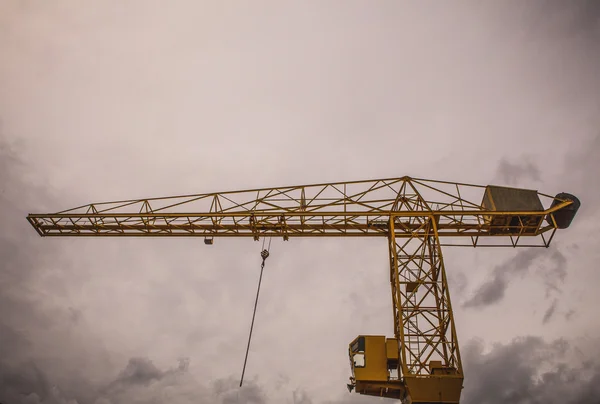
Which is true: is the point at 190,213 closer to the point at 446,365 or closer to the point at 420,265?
the point at 420,265

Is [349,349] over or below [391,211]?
below

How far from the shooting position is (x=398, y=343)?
55.0 feet

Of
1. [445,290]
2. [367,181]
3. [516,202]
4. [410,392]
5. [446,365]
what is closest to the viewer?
[410,392]

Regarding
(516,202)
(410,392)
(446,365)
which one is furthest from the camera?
(516,202)

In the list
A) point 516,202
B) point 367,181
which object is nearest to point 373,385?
point 367,181

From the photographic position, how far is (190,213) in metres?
20.1

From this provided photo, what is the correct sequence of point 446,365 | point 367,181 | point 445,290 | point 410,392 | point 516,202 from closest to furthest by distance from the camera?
1. point 410,392
2. point 446,365
3. point 445,290
4. point 516,202
5. point 367,181

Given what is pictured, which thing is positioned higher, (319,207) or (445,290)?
(319,207)

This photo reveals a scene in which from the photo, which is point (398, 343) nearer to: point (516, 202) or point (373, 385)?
point (373, 385)

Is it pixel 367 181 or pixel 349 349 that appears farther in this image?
pixel 367 181

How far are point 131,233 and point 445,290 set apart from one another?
1663cm

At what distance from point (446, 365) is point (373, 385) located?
313 centimetres

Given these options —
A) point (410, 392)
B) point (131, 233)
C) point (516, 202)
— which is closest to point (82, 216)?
point (131, 233)

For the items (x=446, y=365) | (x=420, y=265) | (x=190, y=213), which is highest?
(x=190, y=213)
